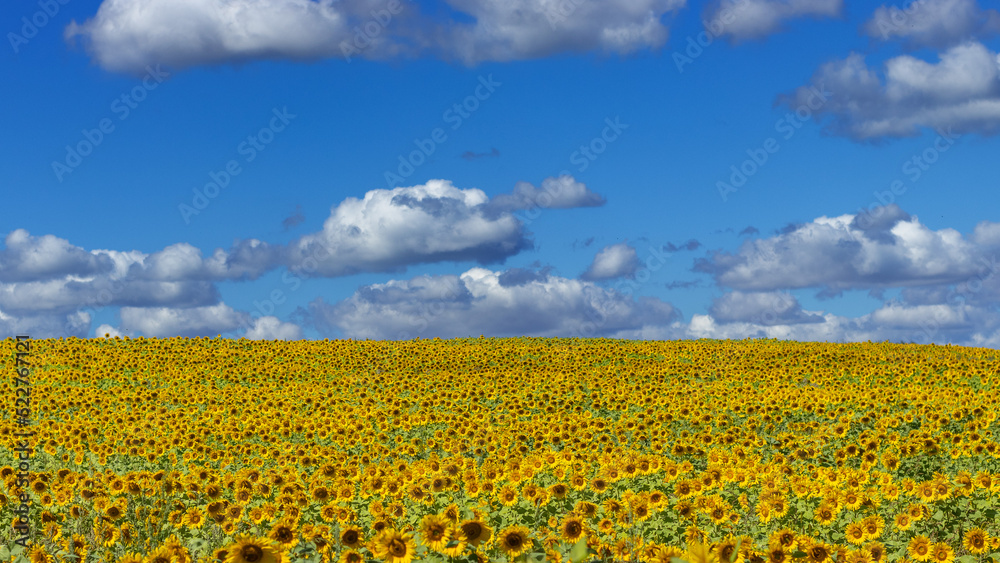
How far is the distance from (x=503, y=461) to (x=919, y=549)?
5.29 meters

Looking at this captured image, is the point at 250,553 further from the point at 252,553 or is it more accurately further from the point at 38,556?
the point at 38,556

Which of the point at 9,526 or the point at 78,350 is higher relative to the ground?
the point at 78,350

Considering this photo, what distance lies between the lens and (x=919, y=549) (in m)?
7.82

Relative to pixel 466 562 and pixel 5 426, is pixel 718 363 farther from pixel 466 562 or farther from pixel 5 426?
pixel 466 562

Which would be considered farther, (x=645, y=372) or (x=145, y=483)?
(x=645, y=372)

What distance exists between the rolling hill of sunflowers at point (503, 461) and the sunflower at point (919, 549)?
0.02 m

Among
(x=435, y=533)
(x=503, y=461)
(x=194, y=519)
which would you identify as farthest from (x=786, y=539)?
(x=194, y=519)

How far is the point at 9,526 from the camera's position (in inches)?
376

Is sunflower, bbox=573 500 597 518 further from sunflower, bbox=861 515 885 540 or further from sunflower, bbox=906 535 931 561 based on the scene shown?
sunflower, bbox=906 535 931 561

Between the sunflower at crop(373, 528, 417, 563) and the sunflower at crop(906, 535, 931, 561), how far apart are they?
4897mm

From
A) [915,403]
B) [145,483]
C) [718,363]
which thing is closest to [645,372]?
[718,363]

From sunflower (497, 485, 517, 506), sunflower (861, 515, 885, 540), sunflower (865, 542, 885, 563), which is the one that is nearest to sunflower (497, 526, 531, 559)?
sunflower (497, 485, 517, 506)

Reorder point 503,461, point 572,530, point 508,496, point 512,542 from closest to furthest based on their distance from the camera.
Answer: point 512,542, point 572,530, point 508,496, point 503,461

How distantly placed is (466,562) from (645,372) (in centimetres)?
2212
